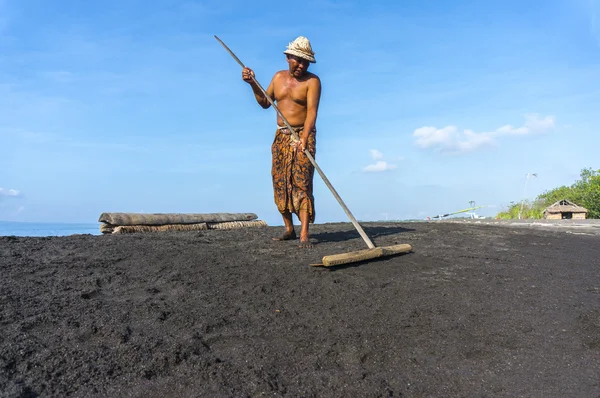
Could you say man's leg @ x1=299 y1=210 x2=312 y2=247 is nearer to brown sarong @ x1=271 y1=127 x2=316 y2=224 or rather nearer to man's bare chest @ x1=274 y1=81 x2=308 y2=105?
brown sarong @ x1=271 y1=127 x2=316 y2=224

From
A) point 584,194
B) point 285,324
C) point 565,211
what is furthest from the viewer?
point 584,194

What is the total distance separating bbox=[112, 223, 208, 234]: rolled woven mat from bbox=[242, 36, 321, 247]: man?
280 centimetres

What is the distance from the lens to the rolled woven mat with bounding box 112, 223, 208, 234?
7357mm

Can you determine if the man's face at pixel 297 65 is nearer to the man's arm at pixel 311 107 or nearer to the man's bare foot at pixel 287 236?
the man's arm at pixel 311 107

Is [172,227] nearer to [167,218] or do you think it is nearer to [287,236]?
[167,218]

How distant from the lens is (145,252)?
492 cm

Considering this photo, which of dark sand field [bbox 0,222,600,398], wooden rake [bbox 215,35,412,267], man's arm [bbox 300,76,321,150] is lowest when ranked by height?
dark sand field [bbox 0,222,600,398]

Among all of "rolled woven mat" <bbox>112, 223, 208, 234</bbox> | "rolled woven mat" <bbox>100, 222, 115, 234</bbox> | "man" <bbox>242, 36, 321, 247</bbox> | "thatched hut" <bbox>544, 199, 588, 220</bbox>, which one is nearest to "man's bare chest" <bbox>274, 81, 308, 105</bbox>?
"man" <bbox>242, 36, 321, 247</bbox>

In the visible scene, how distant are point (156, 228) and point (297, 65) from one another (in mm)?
3825

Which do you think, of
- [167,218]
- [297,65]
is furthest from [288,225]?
[167,218]

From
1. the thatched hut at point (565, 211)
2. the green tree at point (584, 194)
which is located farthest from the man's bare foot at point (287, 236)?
the green tree at point (584, 194)

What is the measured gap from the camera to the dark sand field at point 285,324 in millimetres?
2527

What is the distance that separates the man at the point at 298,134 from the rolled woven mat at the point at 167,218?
115 inches

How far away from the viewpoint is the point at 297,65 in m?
5.56
